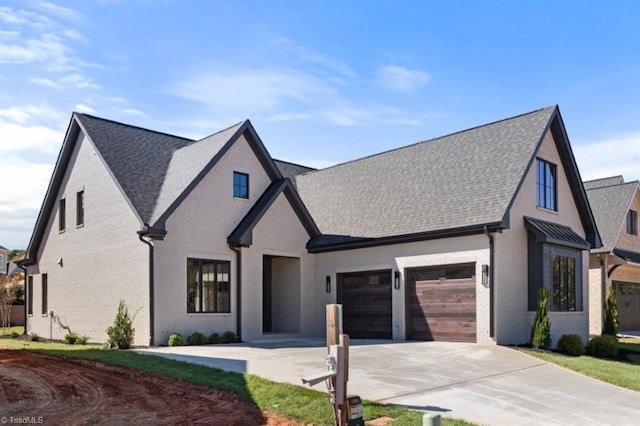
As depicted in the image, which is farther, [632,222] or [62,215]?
[632,222]

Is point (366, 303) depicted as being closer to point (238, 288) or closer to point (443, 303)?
point (443, 303)

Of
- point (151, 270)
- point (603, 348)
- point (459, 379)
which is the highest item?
point (151, 270)

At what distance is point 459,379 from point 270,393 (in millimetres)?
3932

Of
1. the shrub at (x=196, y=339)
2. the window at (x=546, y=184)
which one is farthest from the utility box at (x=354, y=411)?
the window at (x=546, y=184)

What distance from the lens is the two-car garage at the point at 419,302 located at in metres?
17.7

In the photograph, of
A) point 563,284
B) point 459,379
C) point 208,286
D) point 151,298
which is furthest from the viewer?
point 563,284

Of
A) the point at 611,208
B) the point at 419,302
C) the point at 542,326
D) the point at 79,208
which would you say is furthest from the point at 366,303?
the point at 611,208

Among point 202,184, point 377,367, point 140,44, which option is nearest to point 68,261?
point 202,184

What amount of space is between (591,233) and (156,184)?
15852mm

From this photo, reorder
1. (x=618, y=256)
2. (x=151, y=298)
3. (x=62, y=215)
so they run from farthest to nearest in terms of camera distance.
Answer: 1. (x=618, y=256)
2. (x=62, y=215)
3. (x=151, y=298)

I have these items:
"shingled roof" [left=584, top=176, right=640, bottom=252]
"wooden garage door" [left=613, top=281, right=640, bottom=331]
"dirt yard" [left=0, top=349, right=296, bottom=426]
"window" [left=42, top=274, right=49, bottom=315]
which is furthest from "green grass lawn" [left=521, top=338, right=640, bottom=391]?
"window" [left=42, top=274, right=49, bottom=315]

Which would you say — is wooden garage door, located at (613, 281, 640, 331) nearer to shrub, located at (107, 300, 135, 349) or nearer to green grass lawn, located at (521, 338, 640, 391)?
green grass lawn, located at (521, 338, 640, 391)

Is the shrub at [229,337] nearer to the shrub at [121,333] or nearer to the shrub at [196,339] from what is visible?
the shrub at [196,339]

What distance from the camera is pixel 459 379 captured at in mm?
11531
